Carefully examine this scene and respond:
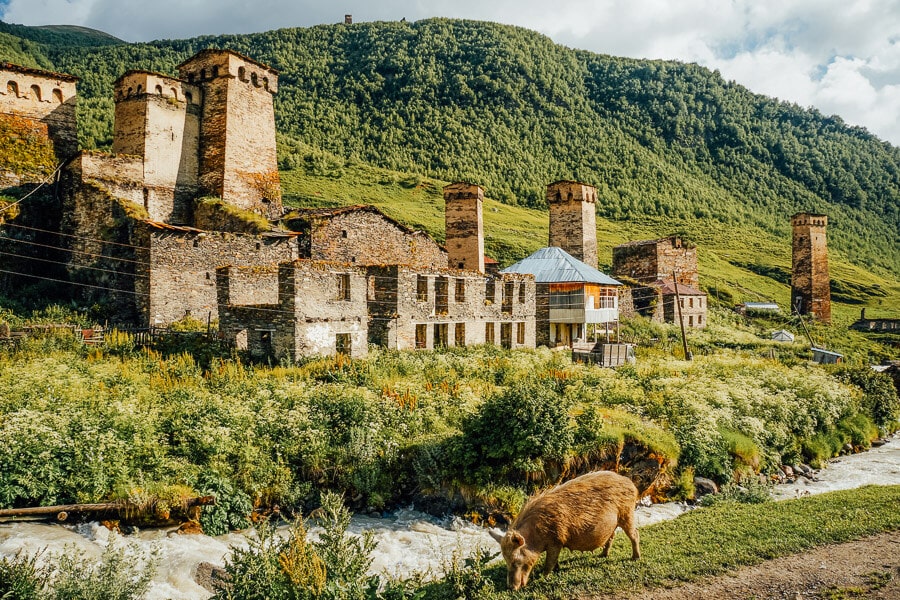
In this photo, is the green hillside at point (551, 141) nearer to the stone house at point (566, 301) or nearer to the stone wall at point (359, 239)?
the stone house at point (566, 301)

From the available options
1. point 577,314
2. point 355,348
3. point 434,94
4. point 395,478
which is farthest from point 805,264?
point 434,94

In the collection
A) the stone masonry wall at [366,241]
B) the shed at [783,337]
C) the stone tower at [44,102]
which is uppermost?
the stone tower at [44,102]

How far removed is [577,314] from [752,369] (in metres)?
8.22

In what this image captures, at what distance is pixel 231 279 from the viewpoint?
2036 centimetres

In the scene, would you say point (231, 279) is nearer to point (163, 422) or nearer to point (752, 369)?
point (163, 422)

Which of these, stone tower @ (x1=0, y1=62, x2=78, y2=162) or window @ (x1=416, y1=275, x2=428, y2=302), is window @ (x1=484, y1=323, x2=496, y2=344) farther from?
stone tower @ (x1=0, y1=62, x2=78, y2=162)

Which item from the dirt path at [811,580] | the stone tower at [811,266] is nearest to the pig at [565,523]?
the dirt path at [811,580]

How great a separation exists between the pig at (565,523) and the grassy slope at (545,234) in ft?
144

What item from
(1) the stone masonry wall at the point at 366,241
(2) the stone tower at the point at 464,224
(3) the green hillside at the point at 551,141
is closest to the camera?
(1) the stone masonry wall at the point at 366,241

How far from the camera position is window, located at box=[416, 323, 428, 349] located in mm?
23812

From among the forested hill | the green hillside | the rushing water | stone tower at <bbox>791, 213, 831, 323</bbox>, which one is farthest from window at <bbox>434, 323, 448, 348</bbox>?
the forested hill

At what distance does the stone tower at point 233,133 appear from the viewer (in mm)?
27375

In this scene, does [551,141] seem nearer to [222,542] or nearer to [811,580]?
[222,542]

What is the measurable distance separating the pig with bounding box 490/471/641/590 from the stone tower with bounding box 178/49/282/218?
A: 72.7 feet
